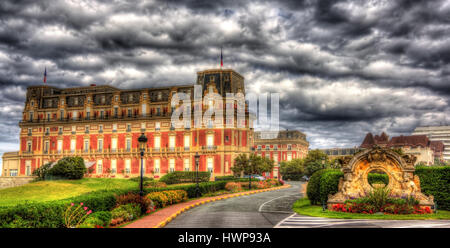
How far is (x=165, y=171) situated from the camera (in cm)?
6638

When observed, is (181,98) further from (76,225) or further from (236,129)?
(76,225)

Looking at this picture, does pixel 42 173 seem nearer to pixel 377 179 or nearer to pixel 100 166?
pixel 100 166

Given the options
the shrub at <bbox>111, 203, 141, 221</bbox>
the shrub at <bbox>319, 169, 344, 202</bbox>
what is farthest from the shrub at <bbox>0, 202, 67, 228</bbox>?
the shrub at <bbox>319, 169, 344, 202</bbox>

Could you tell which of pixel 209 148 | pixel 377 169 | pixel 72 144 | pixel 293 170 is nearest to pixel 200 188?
pixel 377 169

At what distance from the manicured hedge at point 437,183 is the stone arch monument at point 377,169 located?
246 cm

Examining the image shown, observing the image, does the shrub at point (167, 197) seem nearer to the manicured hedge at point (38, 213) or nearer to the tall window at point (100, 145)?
the manicured hedge at point (38, 213)

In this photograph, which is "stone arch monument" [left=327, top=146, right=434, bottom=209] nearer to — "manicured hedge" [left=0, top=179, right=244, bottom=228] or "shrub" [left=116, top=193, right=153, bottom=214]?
"shrub" [left=116, top=193, right=153, bottom=214]

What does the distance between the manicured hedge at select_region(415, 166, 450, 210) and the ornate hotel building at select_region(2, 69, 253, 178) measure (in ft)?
129

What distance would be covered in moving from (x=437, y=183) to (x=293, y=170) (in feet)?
192

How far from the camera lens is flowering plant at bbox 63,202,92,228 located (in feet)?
53.4

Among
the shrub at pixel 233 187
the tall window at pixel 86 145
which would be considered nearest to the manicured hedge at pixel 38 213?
the shrub at pixel 233 187
